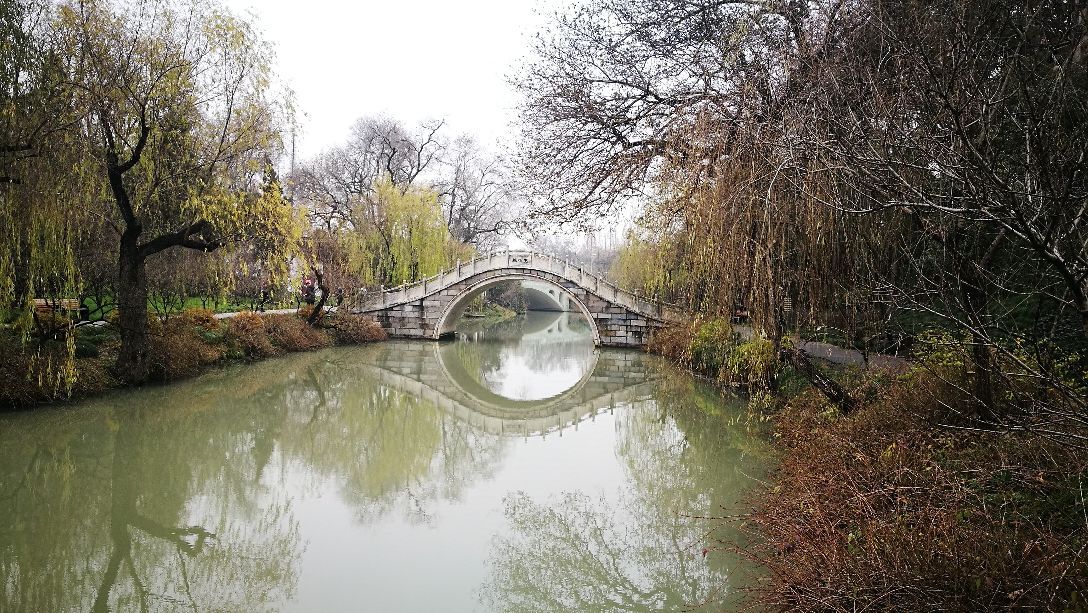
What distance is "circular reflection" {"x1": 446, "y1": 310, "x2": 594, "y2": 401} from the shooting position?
13594 mm

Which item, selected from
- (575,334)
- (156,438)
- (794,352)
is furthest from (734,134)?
(575,334)

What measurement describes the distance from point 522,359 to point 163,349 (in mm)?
9352

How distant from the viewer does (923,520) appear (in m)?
3.07

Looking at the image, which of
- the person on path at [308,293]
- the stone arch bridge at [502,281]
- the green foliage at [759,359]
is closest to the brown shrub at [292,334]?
A: the person on path at [308,293]

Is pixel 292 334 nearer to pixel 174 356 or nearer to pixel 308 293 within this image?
pixel 308 293

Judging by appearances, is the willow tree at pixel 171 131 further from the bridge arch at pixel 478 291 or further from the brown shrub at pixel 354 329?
the bridge arch at pixel 478 291

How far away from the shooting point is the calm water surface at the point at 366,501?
4336 millimetres

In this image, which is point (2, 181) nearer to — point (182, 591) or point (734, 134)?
point (182, 591)

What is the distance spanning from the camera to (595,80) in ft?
29.1

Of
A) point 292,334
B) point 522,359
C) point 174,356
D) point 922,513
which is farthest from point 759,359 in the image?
point 292,334

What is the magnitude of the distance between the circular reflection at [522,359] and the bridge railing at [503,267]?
1850mm

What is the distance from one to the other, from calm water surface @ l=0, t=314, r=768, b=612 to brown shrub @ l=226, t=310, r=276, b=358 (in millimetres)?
2025

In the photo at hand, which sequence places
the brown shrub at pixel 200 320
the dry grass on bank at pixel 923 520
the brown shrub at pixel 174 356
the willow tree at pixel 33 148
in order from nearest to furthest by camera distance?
the dry grass on bank at pixel 923 520, the willow tree at pixel 33 148, the brown shrub at pixel 174 356, the brown shrub at pixel 200 320

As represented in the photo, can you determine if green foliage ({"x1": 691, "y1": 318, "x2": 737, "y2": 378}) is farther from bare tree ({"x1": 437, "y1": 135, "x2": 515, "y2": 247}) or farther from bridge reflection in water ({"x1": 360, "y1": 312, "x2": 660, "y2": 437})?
bare tree ({"x1": 437, "y1": 135, "x2": 515, "y2": 247})
